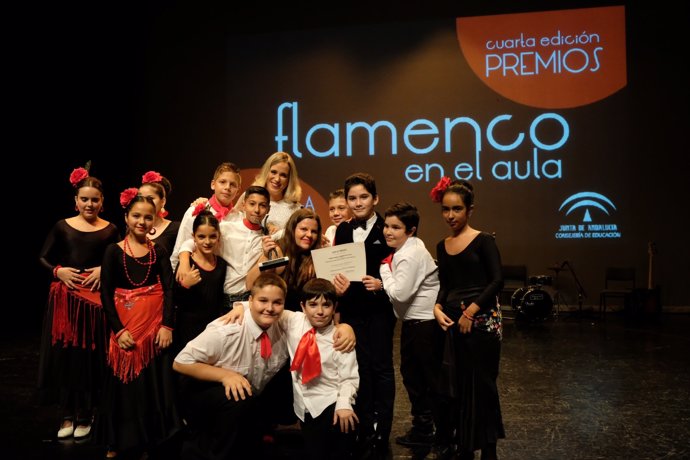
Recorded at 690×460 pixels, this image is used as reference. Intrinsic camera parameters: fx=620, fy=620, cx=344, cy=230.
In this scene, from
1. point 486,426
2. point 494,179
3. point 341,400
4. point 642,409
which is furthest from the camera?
point 494,179

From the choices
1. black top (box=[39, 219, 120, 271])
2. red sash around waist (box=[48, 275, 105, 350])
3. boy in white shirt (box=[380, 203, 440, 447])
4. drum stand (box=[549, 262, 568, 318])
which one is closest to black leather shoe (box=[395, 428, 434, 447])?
boy in white shirt (box=[380, 203, 440, 447])

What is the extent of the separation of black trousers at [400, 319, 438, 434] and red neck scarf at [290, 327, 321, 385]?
71cm

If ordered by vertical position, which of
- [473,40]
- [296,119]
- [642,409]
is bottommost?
[642,409]

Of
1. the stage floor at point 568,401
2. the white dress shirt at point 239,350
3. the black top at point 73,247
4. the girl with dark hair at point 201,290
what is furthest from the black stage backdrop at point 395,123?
the white dress shirt at point 239,350

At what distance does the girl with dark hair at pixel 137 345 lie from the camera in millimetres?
2656

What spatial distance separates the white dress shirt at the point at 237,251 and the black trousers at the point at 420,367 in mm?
818

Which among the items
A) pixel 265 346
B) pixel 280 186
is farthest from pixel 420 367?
pixel 280 186

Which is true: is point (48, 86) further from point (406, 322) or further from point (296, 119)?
point (406, 322)

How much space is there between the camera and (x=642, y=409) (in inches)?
143

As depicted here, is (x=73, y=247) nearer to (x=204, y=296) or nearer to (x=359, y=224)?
(x=204, y=296)

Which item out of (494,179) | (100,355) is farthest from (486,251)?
(494,179)

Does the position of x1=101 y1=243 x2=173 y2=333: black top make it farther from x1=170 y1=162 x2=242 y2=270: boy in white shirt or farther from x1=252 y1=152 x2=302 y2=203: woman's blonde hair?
x1=252 y1=152 x2=302 y2=203: woman's blonde hair

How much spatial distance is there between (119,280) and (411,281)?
4.26ft

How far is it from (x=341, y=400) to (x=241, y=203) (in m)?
1.23
